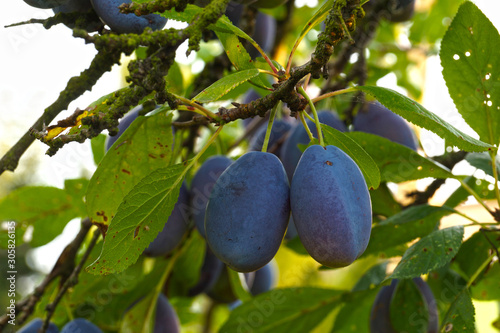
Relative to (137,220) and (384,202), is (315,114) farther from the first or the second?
(384,202)

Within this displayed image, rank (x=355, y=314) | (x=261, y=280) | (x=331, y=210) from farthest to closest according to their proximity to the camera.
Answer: (x=261, y=280) → (x=355, y=314) → (x=331, y=210)

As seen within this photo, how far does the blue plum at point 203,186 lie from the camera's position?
95cm

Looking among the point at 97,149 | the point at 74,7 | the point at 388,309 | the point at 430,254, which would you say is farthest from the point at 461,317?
the point at 97,149

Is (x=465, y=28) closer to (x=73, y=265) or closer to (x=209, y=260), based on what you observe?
(x=209, y=260)

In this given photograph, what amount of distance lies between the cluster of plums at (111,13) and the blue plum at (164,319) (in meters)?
0.64

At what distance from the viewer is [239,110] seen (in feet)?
2.28

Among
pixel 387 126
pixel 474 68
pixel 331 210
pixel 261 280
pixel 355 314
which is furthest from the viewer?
pixel 261 280

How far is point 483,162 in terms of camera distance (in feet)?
3.09

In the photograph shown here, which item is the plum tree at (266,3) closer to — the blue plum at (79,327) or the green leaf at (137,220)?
the green leaf at (137,220)

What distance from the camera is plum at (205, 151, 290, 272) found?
63cm

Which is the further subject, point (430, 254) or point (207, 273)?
point (207, 273)

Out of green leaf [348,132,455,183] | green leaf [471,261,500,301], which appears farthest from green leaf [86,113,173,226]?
green leaf [471,261,500,301]

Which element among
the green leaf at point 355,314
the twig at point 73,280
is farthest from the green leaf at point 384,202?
the twig at point 73,280

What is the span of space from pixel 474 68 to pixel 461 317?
40 centimetres
